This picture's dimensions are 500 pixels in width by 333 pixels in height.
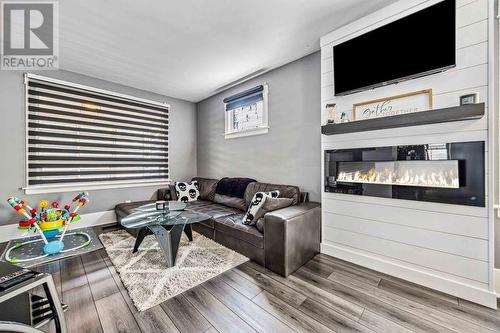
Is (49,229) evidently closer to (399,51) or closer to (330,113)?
(330,113)

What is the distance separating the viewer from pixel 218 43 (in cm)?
261

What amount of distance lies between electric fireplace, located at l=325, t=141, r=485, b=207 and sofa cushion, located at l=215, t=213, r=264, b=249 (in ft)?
3.43

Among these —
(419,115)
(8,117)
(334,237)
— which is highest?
(8,117)

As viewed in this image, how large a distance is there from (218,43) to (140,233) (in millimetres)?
2628

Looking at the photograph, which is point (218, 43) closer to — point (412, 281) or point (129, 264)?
point (129, 264)

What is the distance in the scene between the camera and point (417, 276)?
74.4 inches

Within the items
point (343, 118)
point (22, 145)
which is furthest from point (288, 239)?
point (22, 145)

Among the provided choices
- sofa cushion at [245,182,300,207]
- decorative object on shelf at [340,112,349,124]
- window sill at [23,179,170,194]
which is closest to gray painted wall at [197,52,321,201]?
sofa cushion at [245,182,300,207]

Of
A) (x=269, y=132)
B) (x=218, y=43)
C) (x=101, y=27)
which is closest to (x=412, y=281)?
(x=269, y=132)

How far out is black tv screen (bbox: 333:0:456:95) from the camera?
5.66 feet

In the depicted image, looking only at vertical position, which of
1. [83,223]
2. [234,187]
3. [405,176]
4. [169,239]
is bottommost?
[83,223]

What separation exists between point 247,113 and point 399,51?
8.09 ft

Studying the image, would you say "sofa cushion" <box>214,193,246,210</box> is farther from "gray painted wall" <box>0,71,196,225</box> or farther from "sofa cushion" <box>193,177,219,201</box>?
"gray painted wall" <box>0,71,196,225</box>

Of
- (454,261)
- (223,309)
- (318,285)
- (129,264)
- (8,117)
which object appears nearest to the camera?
(223,309)
